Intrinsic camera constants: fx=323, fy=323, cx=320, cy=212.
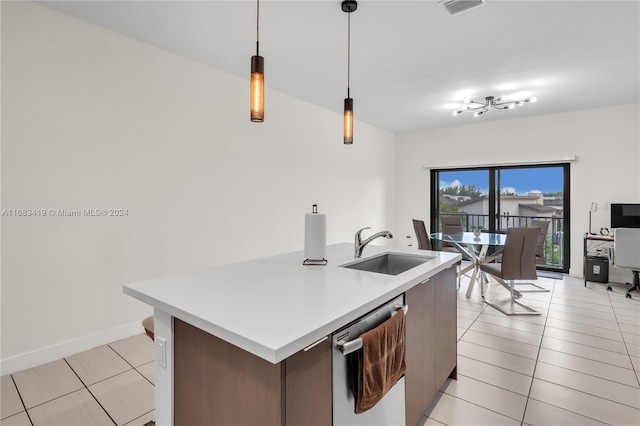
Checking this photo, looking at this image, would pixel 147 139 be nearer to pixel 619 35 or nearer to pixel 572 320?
pixel 619 35

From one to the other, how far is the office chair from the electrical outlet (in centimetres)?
508

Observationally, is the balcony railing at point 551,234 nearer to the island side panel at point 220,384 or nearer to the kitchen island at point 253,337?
the kitchen island at point 253,337

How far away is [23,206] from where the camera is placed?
7.64 ft

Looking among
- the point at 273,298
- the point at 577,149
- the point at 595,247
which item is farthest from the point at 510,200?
the point at 273,298

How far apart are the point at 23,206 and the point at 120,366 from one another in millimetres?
1359

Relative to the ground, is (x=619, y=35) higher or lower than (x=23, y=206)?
higher

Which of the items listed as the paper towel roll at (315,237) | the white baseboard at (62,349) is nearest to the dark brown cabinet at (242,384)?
the paper towel roll at (315,237)

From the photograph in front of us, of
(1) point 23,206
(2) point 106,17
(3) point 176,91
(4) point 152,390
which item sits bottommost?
(4) point 152,390

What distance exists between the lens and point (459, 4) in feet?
7.64

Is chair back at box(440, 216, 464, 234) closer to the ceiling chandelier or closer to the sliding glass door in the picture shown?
the sliding glass door

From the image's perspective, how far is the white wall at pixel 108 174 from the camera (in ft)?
7.61

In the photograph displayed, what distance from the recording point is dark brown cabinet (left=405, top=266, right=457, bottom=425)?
1.63 meters

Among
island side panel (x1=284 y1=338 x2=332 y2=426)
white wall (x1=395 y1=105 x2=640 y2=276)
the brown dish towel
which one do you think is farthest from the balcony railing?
island side panel (x1=284 y1=338 x2=332 y2=426)

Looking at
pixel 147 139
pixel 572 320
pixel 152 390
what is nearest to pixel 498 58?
pixel 572 320
